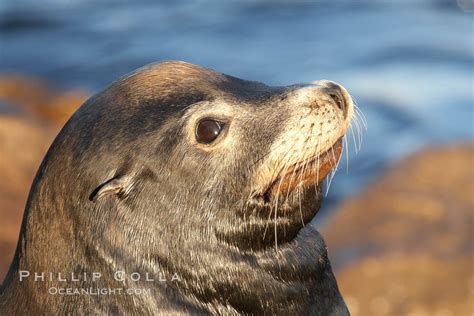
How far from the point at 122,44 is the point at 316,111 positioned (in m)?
16.9

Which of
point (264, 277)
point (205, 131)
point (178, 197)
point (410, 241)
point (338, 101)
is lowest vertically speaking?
point (410, 241)

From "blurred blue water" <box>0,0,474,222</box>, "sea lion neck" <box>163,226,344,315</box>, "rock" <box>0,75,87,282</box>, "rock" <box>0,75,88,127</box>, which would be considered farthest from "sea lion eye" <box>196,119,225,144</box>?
"blurred blue water" <box>0,0,474,222</box>

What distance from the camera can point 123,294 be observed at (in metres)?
5.17

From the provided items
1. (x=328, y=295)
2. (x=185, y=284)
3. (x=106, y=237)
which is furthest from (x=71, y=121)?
(x=328, y=295)

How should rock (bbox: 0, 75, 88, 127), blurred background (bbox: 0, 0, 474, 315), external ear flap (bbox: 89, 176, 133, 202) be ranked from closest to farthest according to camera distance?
external ear flap (bbox: 89, 176, 133, 202) < blurred background (bbox: 0, 0, 474, 315) < rock (bbox: 0, 75, 88, 127)

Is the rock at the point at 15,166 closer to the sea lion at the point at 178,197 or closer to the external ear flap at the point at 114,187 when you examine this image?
the sea lion at the point at 178,197

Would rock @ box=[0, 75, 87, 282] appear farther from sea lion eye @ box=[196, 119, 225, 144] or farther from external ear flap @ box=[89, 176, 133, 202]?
sea lion eye @ box=[196, 119, 225, 144]

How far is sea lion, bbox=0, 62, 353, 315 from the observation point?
5.16 meters

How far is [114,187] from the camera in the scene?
5.07m

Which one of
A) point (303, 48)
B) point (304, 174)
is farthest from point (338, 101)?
point (303, 48)

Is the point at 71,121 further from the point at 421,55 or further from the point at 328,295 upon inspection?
the point at 421,55

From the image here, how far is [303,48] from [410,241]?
11.2 metres

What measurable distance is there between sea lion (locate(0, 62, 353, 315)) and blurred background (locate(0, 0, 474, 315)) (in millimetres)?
3338

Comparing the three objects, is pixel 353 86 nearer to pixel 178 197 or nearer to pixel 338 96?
pixel 338 96
